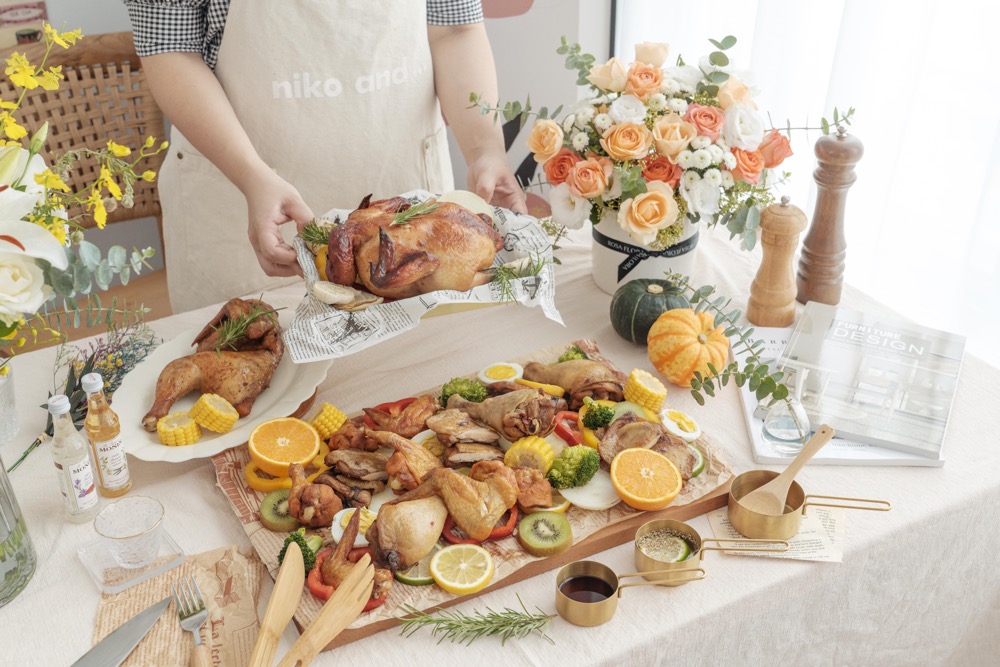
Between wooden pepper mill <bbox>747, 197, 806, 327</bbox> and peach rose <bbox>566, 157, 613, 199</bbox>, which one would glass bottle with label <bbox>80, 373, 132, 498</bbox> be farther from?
wooden pepper mill <bbox>747, 197, 806, 327</bbox>

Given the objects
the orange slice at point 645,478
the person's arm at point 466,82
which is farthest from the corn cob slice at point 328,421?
the person's arm at point 466,82

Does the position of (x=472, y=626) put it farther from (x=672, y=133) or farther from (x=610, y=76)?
(x=610, y=76)

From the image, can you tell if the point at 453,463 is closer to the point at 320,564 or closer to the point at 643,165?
the point at 320,564

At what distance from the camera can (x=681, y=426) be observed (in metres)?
1.45

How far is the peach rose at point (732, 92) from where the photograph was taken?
1652mm

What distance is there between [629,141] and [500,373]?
1.61 feet

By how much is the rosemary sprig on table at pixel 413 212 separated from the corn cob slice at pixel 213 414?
423 mm

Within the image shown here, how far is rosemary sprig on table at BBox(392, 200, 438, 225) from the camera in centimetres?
154

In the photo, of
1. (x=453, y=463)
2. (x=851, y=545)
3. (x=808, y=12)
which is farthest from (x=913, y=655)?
(x=808, y=12)

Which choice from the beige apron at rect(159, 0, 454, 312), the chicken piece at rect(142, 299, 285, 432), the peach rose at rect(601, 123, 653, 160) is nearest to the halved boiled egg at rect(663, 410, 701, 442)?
the peach rose at rect(601, 123, 653, 160)

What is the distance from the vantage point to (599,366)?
155 centimetres

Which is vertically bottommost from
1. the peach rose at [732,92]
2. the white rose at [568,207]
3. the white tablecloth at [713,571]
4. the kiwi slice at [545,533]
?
the white tablecloth at [713,571]

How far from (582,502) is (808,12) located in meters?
1.76

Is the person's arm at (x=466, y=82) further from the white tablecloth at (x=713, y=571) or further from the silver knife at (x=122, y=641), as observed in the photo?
the silver knife at (x=122, y=641)
